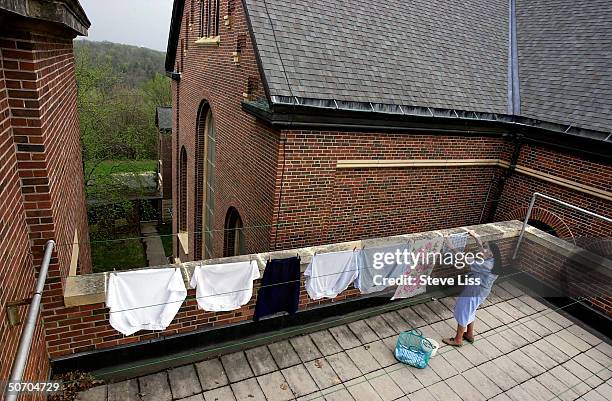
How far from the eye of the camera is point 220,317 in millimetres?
5273

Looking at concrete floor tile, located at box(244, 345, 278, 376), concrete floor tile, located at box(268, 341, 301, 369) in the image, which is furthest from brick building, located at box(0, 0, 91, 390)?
concrete floor tile, located at box(268, 341, 301, 369)

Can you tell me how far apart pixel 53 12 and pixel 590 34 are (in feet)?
35.8

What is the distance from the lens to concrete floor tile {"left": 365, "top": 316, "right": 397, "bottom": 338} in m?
6.00

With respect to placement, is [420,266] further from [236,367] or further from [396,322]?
[236,367]

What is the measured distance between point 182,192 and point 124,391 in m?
12.1

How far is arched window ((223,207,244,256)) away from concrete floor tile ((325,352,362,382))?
174 inches

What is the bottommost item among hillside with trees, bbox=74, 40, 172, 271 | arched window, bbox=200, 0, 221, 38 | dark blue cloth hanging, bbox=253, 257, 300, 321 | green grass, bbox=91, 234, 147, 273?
green grass, bbox=91, 234, 147, 273

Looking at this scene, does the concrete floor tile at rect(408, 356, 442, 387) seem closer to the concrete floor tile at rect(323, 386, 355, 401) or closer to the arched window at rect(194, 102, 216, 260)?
the concrete floor tile at rect(323, 386, 355, 401)

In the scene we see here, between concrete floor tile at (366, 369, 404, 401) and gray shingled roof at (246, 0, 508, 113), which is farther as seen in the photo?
gray shingled roof at (246, 0, 508, 113)

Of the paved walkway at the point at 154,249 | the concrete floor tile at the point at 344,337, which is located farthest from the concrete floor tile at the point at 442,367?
the paved walkway at the point at 154,249

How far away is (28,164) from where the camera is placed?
11.9 feet

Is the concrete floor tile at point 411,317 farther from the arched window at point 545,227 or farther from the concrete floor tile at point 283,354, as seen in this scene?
the arched window at point 545,227

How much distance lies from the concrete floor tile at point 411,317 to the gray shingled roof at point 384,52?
3672mm

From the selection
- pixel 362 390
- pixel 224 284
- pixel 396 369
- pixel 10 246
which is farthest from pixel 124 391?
pixel 396 369
